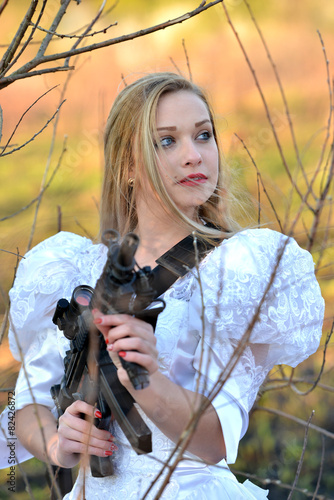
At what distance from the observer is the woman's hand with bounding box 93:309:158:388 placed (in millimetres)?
969

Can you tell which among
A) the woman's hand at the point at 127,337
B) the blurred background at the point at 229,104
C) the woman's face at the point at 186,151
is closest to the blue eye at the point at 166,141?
the woman's face at the point at 186,151

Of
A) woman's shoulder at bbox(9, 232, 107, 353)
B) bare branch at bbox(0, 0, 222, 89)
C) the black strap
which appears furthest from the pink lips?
bare branch at bbox(0, 0, 222, 89)

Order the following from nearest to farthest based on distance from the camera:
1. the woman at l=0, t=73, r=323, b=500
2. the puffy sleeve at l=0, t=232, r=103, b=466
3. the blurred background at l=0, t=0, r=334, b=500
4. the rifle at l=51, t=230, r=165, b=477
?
the rifle at l=51, t=230, r=165, b=477
the woman at l=0, t=73, r=323, b=500
the puffy sleeve at l=0, t=232, r=103, b=466
the blurred background at l=0, t=0, r=334, b=500

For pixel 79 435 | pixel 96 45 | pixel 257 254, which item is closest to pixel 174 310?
pixel 257 254

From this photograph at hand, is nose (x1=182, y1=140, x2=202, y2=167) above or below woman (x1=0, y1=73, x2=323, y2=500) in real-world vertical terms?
above

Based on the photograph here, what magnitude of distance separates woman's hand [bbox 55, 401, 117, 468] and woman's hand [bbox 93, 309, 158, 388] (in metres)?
0.26

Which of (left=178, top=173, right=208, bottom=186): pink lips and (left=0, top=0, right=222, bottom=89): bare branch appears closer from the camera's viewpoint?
→ (left=0, top=0, right=222, bottom=89): bare branch

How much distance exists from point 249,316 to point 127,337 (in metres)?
0.31

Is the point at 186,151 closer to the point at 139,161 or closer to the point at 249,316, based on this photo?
the point at 139,161

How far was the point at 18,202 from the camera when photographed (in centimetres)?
405

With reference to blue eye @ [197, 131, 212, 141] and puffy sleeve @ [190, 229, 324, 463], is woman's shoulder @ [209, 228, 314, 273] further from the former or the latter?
blue eye @ [197, 131, 212, 141]

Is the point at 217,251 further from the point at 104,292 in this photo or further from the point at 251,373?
the point at 104,292

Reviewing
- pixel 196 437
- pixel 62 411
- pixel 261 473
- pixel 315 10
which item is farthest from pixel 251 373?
pixel 315 10

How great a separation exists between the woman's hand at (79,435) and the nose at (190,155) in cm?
56
